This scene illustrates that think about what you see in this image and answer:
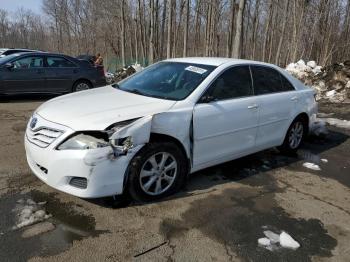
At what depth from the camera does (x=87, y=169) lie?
354cm

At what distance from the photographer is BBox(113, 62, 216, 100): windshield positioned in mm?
4504

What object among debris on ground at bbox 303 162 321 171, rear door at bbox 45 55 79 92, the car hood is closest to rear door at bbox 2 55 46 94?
rear door at bbox 45 55 79 92

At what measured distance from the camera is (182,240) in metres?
3.42

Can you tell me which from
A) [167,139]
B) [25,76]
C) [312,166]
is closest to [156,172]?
[167,139]

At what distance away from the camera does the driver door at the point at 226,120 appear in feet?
14.4

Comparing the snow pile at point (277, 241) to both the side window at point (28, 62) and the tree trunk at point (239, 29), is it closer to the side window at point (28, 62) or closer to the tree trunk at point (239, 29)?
the side window at point (28, 62)

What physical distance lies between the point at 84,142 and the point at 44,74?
304 inches

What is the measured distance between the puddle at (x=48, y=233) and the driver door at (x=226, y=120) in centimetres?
149

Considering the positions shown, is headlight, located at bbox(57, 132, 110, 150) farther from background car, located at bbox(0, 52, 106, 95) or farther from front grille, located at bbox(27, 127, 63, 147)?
background car, located at bbox(0, 52, 106, 95)

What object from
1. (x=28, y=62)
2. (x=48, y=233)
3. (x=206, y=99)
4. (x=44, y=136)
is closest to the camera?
(x=48, y=233)

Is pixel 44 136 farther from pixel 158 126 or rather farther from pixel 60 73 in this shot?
pixel 60 73

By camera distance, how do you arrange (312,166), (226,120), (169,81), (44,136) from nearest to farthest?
(44,136) < (226,120) < (169,81) < (312,166)

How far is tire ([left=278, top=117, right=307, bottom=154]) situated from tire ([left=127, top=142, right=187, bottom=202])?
95.2 inches

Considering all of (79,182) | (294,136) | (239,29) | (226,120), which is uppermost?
(239,29)
